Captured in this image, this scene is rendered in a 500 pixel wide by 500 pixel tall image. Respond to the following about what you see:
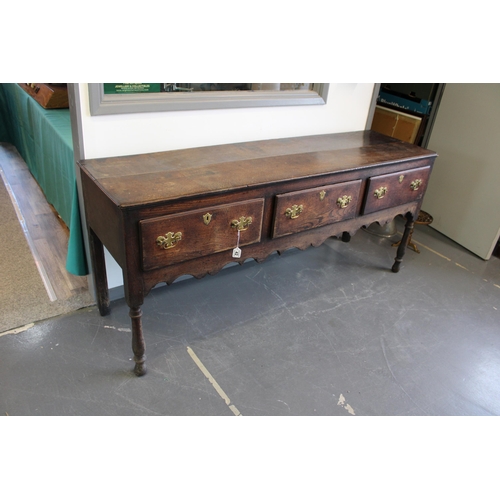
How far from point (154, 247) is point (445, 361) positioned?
144 cm

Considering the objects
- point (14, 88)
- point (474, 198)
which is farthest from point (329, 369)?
point (14, 88)

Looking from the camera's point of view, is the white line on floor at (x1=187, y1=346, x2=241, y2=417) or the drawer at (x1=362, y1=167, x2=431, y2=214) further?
the drawer at (x1=362, y1=167, x2=431, y2=214)

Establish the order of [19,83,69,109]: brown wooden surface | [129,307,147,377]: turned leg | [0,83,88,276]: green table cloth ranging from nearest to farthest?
1. [129,307,147,377]: turned leg
2. [0,83,88,276]: green table cloth
3. [19,83,69,109]: brown wooden surface

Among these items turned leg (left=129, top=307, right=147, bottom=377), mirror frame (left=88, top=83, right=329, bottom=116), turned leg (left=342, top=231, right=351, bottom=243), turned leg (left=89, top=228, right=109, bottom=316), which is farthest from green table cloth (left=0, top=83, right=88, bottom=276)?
turned leg (left=342, top=231, right=351, bottom=243)

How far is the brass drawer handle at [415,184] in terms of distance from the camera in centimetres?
227

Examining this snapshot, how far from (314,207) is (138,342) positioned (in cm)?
94

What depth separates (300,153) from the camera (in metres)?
2.04

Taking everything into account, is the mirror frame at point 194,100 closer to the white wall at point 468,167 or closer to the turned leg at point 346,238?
the turned leg at point 346,238

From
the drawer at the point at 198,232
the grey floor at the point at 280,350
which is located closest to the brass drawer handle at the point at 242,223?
the drawer at the point at 198,232

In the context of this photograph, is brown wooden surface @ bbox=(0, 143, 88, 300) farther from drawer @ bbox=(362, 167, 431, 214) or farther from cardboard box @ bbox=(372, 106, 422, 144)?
cardboard box @ bbox=(372, 106, 422, 144)

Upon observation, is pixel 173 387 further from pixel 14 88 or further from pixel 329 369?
pixel 14 88

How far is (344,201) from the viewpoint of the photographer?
197 centimetres

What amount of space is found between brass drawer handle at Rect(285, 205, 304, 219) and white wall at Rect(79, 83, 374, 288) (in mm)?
574

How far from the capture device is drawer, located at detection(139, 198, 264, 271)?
146 cm
